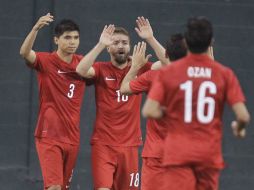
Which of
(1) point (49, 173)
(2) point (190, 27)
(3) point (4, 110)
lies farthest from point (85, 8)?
(2) point (190, 27)

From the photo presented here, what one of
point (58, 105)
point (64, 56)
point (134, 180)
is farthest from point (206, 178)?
point (64, 56)

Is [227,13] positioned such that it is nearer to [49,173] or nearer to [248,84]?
[248,84]

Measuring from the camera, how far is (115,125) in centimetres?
1076

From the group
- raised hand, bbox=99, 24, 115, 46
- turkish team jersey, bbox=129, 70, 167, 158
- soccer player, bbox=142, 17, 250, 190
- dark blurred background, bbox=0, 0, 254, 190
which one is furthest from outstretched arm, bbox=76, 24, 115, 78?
soccer player, bbox=142, 17, 250, 190

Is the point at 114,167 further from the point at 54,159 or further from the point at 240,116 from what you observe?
the point at 240,116

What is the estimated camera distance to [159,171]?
9.95m

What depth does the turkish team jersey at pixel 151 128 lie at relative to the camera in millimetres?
9691

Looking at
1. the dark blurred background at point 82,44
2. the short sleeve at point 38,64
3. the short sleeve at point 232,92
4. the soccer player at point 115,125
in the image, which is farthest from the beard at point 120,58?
the short sleeve at point 232,92

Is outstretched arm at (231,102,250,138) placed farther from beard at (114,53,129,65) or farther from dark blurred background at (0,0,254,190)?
dark blurred background at (0,0,254,190)

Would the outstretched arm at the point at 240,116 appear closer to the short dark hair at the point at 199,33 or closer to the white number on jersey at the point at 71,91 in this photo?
the short dark hair at the point at 199,33

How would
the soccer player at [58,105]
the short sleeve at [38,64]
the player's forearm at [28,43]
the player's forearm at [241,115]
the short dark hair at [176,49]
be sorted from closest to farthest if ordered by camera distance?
1. the player's forearm at [241,115]
2. the short dark hair at [176,49]
3. the player's forearm at [28,43]
4. the soccer player at [58,105]
5. the short sleeve at [38,64]

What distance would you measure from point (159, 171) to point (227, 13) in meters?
3.44

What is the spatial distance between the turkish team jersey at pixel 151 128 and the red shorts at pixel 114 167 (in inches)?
30.3

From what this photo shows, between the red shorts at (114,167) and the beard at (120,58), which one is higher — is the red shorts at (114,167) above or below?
below
